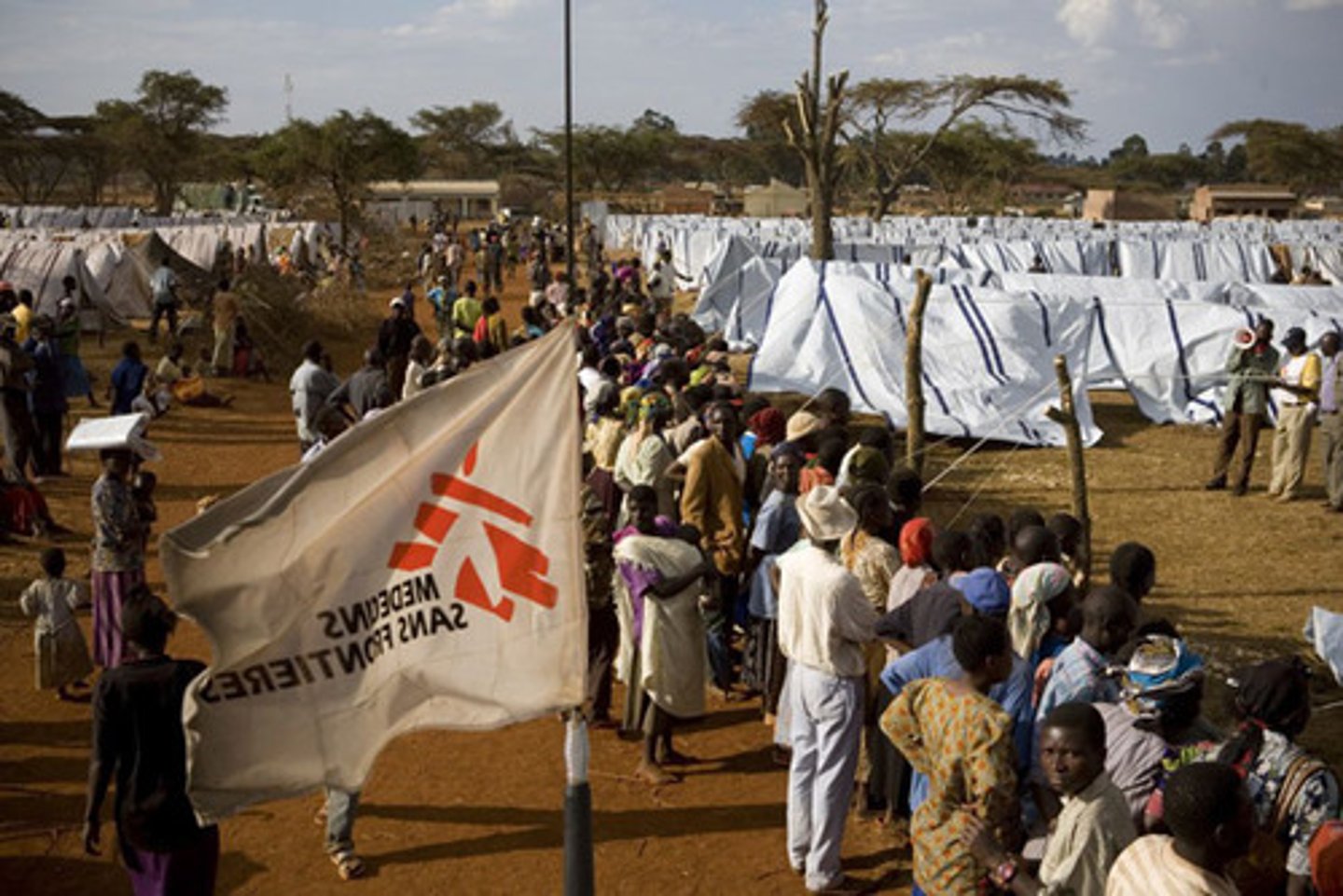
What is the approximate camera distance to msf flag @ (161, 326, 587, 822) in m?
3.04

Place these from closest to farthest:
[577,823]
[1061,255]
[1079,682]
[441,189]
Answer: [577,823] → [1079,682] → [1061,255] → [441,189]

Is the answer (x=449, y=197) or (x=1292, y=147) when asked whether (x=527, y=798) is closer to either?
(x=449, y=197)

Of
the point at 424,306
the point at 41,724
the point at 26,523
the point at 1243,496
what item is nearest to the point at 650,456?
the point at 41,724

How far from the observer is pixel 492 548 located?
3.31 m

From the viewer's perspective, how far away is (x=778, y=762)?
6379mm

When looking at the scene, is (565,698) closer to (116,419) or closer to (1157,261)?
(116,419)

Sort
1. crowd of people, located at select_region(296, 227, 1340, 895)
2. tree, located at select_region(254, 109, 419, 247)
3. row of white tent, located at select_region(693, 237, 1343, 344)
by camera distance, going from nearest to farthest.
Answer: crowd of people, located at select_region(296, 227, 1340, 895) < row of white tent, located at select_region(693, 237, 1343, 344) < tree, located at select_region(254, 109, 419, 247)

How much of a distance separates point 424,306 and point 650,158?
4822cm

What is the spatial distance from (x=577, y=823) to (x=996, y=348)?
39.8 feet

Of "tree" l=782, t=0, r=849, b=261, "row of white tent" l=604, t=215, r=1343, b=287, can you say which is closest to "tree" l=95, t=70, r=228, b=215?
"row of white tent" l=604, t=215, r=1343, b=287

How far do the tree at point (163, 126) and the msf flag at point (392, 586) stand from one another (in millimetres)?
57415

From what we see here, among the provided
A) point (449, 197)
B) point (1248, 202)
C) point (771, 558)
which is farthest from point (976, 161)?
point (771, 558)

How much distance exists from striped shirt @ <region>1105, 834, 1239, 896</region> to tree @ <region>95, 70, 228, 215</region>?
58785 millimetres

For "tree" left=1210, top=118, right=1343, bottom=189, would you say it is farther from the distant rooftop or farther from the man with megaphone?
the man with megaphone
